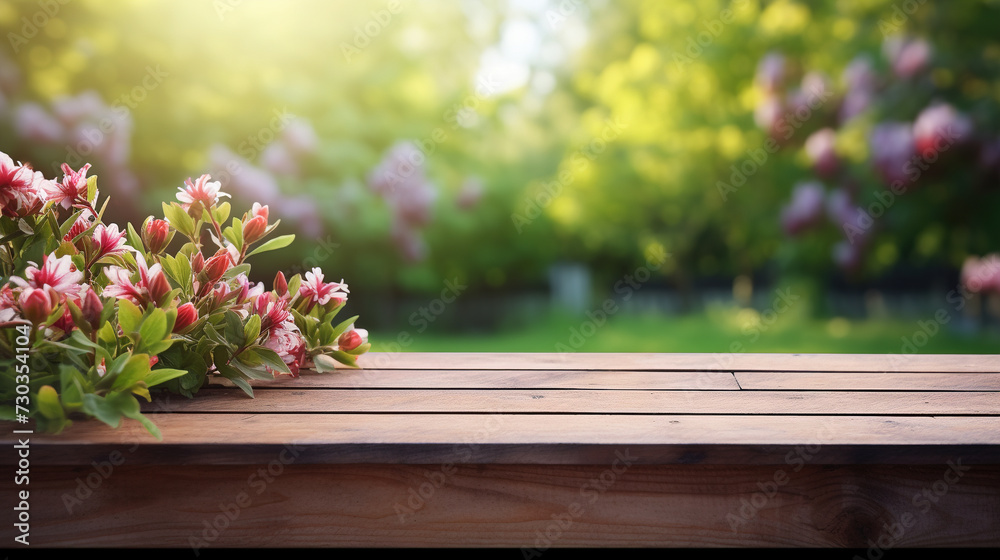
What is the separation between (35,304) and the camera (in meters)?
1.10

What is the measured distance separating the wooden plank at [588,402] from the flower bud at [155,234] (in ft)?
0.94

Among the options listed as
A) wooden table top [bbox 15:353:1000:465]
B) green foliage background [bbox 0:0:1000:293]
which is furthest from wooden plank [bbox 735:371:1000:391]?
green foliage background [bbox 0:0:1000:293]

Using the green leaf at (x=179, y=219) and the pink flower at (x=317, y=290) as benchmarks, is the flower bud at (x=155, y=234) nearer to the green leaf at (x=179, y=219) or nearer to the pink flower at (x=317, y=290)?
the green leaf at (x=179, y=219)

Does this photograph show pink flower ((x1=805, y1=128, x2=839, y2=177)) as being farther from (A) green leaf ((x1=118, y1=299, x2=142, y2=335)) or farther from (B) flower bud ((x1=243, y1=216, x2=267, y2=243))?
(A) green leaf ((x1=118, y1=299, x2=142, y2=335))

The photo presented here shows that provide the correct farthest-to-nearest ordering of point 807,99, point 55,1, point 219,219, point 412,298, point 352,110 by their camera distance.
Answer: point 412,298, point 352,110, point 807,99, point 55,1, point 219,219

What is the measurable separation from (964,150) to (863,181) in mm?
653

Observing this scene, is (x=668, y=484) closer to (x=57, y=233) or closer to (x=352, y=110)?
(x=57, y=233)

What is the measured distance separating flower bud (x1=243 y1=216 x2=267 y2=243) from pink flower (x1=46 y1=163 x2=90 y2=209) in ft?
0.95

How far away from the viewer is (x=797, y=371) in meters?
1.62

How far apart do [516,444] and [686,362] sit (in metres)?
0.80

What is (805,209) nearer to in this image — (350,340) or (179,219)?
(350,340)

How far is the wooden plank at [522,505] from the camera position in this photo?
3.53 feet

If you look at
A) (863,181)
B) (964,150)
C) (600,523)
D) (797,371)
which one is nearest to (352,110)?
(863,181)

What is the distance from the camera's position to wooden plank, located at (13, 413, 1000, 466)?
1047mm
